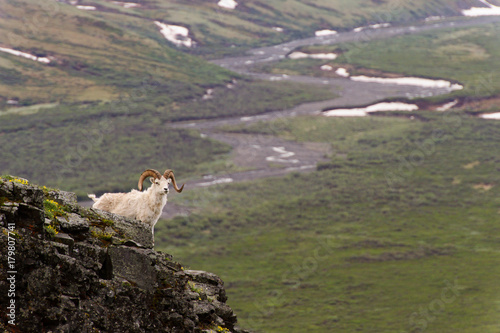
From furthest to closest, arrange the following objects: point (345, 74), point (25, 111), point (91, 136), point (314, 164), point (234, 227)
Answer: point (345, 74) < point (25, 111) < point (91, 136) < point (314, 164) < point (234, 227)

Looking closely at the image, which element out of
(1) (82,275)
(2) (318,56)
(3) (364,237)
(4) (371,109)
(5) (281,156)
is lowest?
(2) (318,56)

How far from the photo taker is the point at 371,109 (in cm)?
14788

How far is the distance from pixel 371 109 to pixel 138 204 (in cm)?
12982

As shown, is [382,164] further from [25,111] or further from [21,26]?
[21,26]

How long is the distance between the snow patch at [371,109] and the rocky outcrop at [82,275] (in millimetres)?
126436

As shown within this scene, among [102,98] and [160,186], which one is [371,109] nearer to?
[102,98]

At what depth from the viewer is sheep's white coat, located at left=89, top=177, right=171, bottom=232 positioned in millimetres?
21094

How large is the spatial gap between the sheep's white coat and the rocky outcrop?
194 cm

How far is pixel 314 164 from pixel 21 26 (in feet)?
298

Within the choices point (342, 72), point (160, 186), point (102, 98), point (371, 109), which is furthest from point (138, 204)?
point (342, 72)

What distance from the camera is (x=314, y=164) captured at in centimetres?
11581

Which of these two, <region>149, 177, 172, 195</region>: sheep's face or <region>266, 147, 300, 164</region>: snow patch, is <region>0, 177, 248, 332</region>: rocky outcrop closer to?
<region>149, 177, 172, 195</region>: sheep's face

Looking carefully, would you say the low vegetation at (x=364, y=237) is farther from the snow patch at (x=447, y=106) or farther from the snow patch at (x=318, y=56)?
the snow patch at (x=318, y=56)

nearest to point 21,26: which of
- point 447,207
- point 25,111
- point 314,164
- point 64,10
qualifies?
point 64,10
